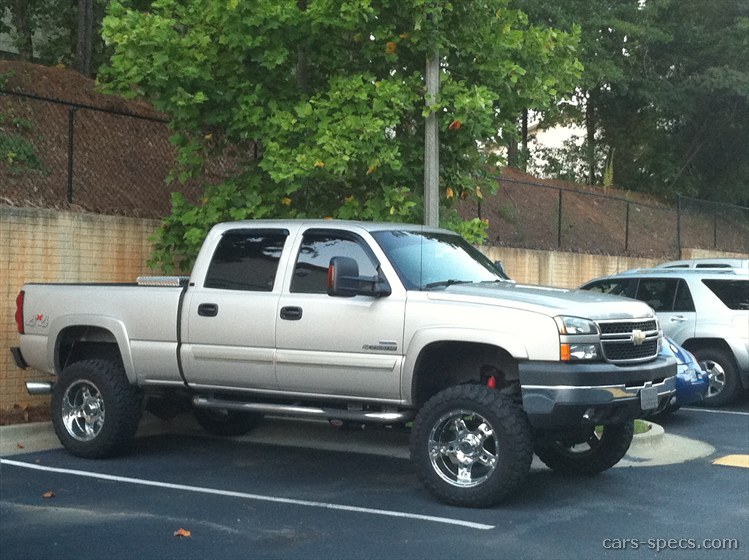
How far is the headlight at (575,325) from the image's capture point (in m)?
8.30

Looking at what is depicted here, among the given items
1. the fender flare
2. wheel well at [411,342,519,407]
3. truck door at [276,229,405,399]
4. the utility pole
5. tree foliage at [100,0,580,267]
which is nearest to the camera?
wheel well at [411,342,519,407]

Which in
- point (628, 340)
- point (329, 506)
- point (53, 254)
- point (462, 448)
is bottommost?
point (329, 506)

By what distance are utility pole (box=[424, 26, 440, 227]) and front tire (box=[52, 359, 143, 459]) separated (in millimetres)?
3496

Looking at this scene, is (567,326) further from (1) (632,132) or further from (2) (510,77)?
(1) (632,132)

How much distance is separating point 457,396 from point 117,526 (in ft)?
8.58

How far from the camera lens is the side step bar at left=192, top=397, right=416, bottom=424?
8.95 metres

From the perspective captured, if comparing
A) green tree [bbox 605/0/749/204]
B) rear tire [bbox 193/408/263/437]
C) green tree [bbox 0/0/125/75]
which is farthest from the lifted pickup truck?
green tree [bbox 605/0/749/204]

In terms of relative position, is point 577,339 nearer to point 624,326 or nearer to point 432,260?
point 624,326

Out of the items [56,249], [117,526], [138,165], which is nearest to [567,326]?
[117,526]

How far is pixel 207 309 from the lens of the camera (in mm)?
9820

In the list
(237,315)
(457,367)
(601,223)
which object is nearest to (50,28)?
(237,315)

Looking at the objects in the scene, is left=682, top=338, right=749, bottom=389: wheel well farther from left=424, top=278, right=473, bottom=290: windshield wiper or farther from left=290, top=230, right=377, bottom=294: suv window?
left=290, top=230, right=377, bottom=294: suv window

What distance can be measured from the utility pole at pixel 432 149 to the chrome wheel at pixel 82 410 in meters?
3.74

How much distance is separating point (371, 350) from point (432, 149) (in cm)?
350
